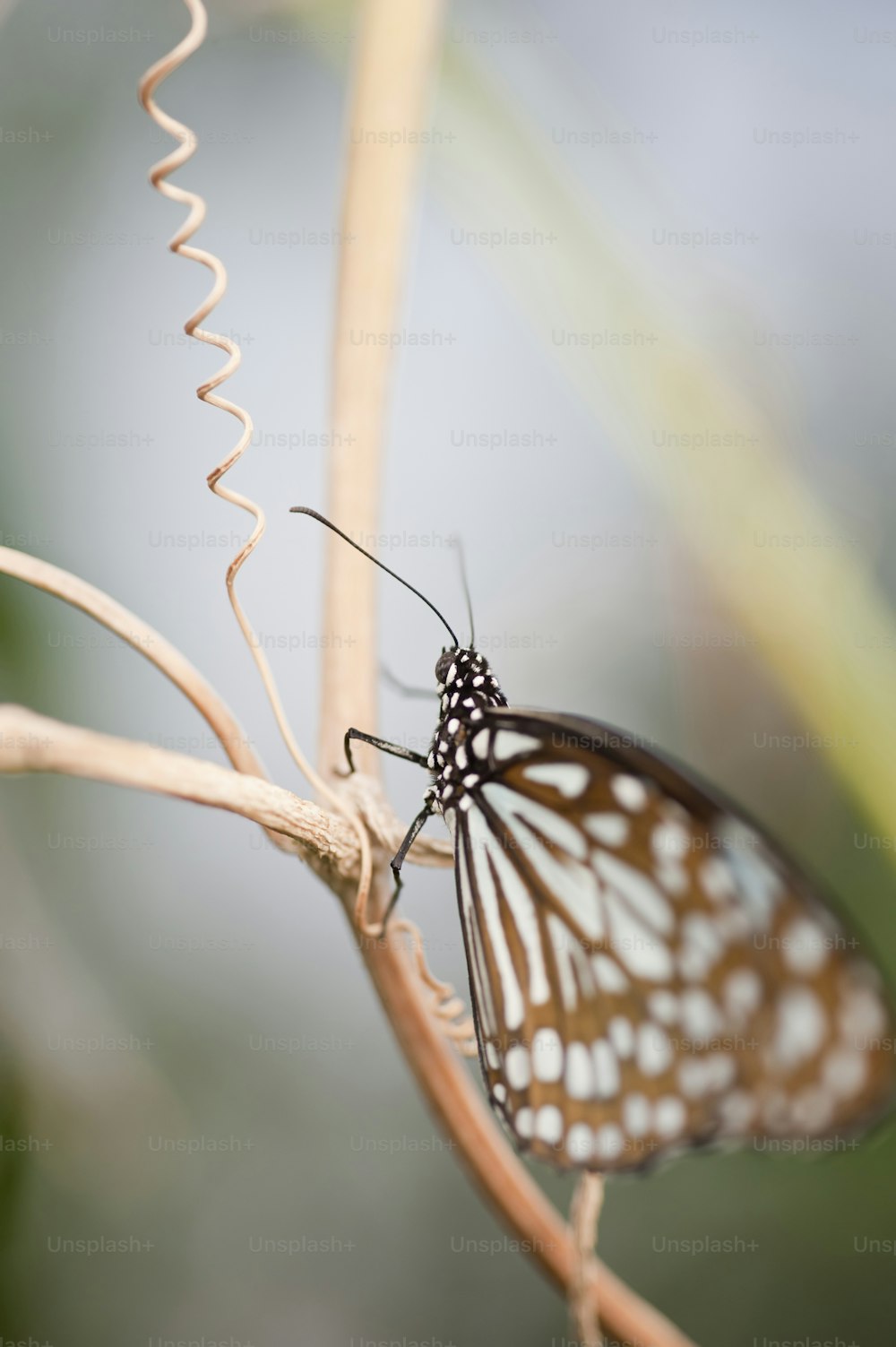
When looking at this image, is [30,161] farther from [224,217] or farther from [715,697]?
[715,697]

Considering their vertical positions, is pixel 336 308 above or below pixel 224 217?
below

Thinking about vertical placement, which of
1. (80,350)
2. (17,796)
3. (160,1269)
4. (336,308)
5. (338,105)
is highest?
(338,105)

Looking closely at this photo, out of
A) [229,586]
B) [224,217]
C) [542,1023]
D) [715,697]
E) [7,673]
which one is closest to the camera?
[229,586]

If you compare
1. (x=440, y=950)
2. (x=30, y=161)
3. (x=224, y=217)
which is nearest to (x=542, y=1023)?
(x=440, y=950)

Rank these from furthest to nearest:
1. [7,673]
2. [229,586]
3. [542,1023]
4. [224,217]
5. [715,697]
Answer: [715,697] < [224,217] < [7,673] < [542,1023] < [229,586]

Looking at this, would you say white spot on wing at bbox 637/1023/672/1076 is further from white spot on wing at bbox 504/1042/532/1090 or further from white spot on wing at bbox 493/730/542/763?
white spot on wing at bbox 493/730/542/763

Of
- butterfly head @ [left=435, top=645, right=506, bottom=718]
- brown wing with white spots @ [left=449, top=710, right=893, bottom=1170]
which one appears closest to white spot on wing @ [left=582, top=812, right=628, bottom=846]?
brown wing with white spots @ [left=449, top=710, right=893, bottom=1170]

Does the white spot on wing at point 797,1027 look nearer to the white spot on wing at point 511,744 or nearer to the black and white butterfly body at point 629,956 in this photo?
the black and white butterfly body at point 629,956

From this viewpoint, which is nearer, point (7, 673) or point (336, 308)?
point (336, 308)

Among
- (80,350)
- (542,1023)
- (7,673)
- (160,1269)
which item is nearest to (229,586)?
(542,1023)
